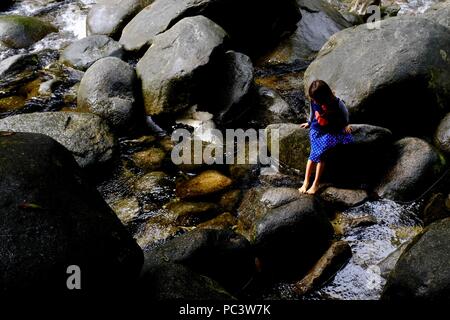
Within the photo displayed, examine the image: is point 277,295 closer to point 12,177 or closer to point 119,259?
point 119,259

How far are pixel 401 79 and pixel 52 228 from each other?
5010 mm

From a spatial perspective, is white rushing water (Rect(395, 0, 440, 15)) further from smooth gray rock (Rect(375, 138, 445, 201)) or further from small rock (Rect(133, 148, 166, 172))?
→ small rock (Rect(133, 148, 166, 172))

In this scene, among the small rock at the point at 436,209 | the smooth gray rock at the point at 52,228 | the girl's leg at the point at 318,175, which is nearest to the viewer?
the smooth gray rock at the point at 52,228

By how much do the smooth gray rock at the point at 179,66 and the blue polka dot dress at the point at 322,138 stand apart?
234 cm

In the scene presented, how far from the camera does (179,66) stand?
22.3 feet

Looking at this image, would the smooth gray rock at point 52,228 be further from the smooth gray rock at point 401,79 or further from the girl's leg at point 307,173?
the smooth gray rock at point 401,79

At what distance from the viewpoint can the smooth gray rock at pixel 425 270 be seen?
9.84 feet

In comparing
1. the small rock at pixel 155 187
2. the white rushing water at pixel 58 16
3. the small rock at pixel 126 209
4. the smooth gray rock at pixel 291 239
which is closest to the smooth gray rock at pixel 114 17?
the white rushing water at pixel 58 16

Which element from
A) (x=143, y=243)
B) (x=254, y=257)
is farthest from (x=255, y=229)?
(x=143, y=243)

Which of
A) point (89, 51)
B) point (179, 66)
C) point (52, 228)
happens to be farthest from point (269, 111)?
point (52, 228)

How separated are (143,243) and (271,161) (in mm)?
2272

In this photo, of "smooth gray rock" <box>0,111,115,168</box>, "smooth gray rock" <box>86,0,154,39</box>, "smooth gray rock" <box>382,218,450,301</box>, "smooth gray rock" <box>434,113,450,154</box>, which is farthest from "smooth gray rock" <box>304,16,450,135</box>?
"smooth gray rock" <box>86,0,154,39</box>

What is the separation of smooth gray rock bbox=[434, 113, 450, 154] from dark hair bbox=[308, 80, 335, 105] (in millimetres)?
1979

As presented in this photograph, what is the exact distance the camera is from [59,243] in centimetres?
252
